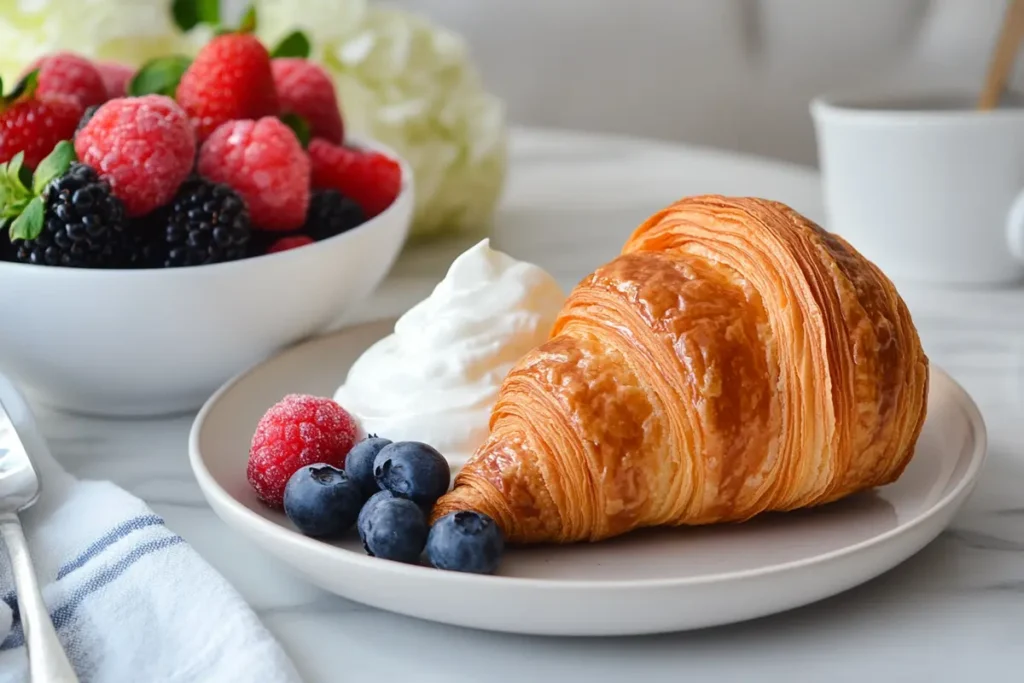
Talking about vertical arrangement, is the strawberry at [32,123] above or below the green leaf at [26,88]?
below

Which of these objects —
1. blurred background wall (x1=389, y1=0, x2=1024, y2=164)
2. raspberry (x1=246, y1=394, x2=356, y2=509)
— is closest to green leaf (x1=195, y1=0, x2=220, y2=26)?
raspberry (x1=246, y1=394, x2=356, y2=509)

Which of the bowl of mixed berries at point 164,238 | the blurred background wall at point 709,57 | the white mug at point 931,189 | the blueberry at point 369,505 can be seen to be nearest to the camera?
the blueberry at point 369,505

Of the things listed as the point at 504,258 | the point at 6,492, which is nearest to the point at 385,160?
the point at 504,258

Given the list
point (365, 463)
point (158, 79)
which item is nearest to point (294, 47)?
point (158, 79)

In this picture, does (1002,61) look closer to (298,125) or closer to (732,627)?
(298,125)

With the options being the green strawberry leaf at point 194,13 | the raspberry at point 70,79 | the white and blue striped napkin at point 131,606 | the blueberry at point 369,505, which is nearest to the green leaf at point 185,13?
the green strawberry leaf at point 194,13

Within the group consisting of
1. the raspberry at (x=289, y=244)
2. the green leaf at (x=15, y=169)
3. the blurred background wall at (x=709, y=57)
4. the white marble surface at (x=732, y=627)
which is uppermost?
the green leaf at (x=15, y=169)

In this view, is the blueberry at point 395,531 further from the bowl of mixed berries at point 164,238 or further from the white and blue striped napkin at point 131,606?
the bowl of mixed berries at point 164,238
